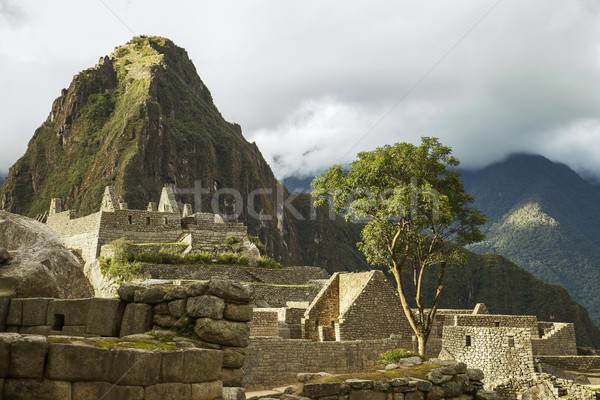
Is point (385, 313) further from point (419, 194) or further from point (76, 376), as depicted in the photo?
point (76, 376)

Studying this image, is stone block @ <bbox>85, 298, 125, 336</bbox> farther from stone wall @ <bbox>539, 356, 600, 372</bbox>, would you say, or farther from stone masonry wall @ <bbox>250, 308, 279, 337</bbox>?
stone wall @ <bbox>539, 356, 600, 372</bbox>

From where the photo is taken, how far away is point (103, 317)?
9.89 m

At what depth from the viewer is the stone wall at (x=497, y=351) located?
2203 cm

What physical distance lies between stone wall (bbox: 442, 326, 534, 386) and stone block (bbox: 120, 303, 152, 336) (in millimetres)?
15025

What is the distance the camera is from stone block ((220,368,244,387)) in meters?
9.84

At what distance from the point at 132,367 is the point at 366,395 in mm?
6927

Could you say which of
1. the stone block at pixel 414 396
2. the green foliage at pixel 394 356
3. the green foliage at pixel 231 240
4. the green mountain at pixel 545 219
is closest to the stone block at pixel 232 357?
the stone block at pixel 414 396

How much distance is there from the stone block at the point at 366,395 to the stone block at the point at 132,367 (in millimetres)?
6229

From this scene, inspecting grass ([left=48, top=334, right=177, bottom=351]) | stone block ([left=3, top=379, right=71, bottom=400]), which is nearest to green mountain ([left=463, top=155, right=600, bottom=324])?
grass ([left=48, top=334, right=177, bottom=351])

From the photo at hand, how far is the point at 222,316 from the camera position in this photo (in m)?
9.98

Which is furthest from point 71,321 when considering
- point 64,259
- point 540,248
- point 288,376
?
point 540,248

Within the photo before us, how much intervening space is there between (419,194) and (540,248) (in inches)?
4564

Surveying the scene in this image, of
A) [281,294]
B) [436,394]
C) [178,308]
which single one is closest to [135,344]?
[178,308]

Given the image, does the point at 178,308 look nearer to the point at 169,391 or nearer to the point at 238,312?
the point at 238,312
